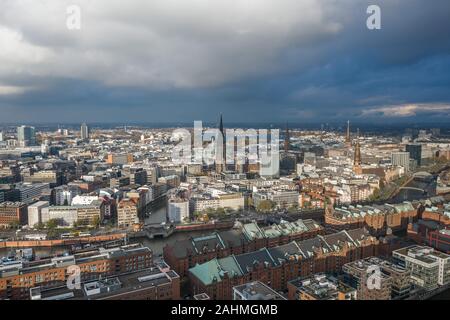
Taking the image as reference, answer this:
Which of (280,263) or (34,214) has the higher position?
(280,263)

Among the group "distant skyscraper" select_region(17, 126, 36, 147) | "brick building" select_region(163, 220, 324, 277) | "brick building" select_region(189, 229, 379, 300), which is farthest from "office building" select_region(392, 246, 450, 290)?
"distant skyscraper" select_region(17, 126, 36, 147)

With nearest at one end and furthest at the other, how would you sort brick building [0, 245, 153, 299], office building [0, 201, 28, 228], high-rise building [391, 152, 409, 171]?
brick building [0, 245, 153, 299] < office building [0, 201, 28, 228] < high-rise building [391, 152, 409, 171]

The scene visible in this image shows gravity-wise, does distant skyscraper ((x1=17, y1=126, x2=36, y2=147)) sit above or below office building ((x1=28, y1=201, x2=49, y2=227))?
above

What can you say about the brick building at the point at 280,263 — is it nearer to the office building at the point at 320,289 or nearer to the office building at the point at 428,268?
the office building at the point at 320,289

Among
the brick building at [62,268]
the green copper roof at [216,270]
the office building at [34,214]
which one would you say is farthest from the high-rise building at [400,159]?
the office building at [34,214]

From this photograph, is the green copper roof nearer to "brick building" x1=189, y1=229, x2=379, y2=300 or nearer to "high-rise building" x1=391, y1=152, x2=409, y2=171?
"brick building" x1=189, y1=229, x2=379, y2=300

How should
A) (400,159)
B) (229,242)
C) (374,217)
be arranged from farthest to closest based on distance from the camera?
(400,159)
(374,217)
(229,242)

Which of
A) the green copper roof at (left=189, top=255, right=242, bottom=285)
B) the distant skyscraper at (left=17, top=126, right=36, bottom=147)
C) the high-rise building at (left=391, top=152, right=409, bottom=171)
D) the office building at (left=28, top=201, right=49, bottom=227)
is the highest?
the distant skyscraper at (left=17, top=126, right=36, bottom=147)

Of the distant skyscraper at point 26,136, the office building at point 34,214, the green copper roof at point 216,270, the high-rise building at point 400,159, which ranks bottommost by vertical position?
the office building at point 34,214

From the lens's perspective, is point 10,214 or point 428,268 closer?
point 428,268

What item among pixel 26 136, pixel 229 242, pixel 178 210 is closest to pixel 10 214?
pixel 178 210

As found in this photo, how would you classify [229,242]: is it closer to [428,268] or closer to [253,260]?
[253,260]

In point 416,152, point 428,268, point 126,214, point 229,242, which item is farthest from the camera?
point 416,152
